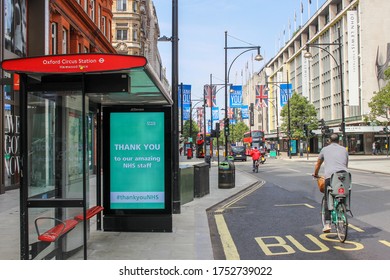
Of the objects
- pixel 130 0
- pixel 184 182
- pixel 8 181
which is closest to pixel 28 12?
pixel 8 181

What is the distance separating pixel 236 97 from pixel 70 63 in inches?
1262

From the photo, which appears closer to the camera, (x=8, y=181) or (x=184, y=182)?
(x=184, y=182)

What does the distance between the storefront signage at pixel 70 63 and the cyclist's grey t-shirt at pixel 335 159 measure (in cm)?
389

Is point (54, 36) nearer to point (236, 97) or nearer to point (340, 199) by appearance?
point (236, 97)

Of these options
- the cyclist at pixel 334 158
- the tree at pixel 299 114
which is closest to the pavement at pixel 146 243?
the cyclist at pixel 334 158

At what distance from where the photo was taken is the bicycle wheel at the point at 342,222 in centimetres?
706

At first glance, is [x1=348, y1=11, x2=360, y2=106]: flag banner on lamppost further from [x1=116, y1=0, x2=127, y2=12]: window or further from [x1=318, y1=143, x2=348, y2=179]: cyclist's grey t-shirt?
[x1=318, y1=143, x2=348, y2=179]: cyclist's grey t-shirt

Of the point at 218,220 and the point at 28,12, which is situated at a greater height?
the point at 28,12

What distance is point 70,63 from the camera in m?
5.25

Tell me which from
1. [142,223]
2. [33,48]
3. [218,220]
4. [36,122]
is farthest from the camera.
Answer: [33,48]

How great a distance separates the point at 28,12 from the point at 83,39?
27.2ft

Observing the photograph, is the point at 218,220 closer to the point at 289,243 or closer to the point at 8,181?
the point at 289,243

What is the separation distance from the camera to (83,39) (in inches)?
1062

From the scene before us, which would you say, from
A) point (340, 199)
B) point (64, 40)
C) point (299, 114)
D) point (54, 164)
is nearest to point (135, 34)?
point (299, 114)
